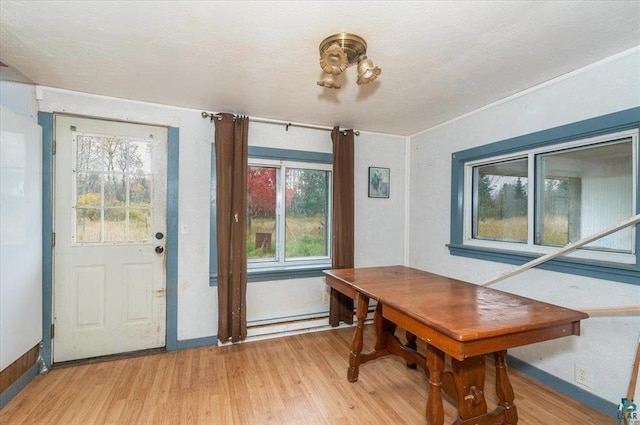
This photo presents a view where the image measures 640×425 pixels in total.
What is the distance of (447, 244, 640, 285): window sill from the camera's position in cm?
173

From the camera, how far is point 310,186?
338 centimetres

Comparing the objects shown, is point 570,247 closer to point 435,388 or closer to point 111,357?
point 435,388

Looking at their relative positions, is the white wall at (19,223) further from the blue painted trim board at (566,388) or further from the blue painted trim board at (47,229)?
the blue painted trim board at (566,388)

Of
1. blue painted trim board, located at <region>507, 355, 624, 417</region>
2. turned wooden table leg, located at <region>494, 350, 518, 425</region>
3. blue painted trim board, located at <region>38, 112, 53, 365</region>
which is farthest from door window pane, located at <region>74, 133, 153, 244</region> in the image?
blue painted trim board, located at <region>507, 355, 624, 417</region>

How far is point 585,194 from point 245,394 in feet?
9.21

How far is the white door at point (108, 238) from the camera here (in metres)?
2.43

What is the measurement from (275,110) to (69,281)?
2333 millimetres

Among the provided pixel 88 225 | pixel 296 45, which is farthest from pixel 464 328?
pixel 88 225

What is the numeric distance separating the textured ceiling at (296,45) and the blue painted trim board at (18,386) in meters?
2.20

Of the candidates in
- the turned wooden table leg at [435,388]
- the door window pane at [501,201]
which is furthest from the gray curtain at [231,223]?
the door window pane at [501,201]

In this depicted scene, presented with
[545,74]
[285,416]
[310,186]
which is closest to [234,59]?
[310,186]

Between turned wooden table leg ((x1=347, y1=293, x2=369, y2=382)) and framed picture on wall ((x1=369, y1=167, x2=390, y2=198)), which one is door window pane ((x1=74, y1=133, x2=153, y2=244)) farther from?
framed picture on wall ((x1=369, y1=167, x2=390, y2=198))

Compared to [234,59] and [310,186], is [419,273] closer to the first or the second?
[310,186]

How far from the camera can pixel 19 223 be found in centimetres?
202
